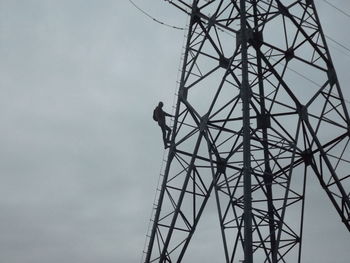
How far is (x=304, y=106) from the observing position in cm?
1465

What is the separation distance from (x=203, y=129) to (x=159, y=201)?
2.72m

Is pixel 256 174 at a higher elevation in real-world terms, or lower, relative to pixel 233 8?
lower

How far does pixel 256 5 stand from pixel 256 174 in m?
6.59

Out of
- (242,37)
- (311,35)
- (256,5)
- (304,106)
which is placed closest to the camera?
(242,37)

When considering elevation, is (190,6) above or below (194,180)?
above

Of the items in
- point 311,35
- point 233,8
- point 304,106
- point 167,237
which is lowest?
point 167,237

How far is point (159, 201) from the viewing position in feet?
47.3

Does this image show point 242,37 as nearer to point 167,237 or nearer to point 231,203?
point 231,203

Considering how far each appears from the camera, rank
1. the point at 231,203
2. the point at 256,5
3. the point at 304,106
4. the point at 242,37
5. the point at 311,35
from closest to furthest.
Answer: the point at 231,203 < the point at 242,37 < the point at 304,106 < the point at 311,35 < the point at 256,5

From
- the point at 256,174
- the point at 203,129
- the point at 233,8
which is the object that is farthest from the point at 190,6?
the point at 256,174

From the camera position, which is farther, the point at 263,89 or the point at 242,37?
the point at 263,89

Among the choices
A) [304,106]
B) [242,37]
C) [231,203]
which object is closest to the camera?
[231,203]

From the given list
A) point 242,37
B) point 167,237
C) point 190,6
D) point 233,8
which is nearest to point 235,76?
point 242,37

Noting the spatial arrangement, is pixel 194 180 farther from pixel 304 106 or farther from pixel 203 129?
pixel 304 106
